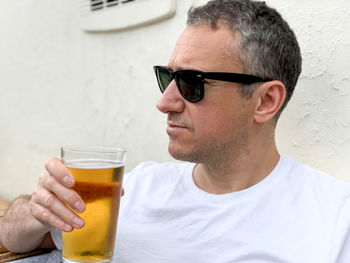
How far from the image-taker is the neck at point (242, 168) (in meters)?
1.76

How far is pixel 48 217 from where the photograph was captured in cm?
140

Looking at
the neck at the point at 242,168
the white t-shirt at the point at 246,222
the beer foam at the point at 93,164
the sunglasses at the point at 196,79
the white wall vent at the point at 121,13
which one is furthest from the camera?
the white wall vent at the point at 121,13

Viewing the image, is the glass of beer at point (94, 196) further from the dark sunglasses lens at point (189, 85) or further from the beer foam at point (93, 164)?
the dark sunglasses lens at point (189, 85)

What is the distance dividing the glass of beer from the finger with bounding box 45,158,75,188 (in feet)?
0.04

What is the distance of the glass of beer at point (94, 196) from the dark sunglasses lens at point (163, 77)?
1.93 feet

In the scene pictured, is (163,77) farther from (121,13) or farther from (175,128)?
(121,13)

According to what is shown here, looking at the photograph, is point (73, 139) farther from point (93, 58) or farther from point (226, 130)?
point (226, 130)

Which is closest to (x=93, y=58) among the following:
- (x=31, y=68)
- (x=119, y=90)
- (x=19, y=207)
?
(x=119, y=90)

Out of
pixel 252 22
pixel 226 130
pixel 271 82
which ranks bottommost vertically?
pixel 226 130

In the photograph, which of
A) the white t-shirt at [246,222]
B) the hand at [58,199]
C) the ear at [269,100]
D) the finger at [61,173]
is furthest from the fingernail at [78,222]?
the ear at [269,100]

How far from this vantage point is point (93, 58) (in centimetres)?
332

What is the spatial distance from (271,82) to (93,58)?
195 cm

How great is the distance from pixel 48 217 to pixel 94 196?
242 mm

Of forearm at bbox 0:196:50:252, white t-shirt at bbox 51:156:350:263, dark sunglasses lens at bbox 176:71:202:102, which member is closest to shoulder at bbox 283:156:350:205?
white t-shirt at bbox 51:156:350:263
